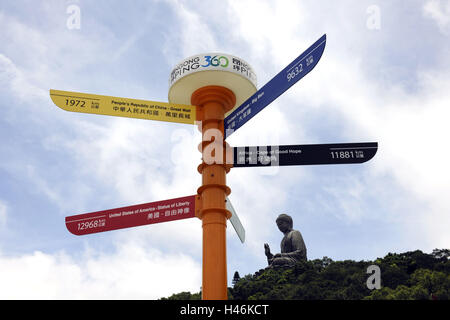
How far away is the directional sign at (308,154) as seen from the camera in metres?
7.88

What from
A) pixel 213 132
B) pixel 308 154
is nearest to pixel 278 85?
pixel 308 154

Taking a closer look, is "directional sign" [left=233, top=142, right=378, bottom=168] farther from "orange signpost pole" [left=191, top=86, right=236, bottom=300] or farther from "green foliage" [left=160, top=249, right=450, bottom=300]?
"green foliage" [left=160, top=249, right=450, bottom=300]

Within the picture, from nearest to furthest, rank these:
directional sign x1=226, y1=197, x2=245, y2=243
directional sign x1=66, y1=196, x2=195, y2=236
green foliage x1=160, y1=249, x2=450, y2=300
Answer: directional sign x1=66, y1=196, x2=195, y2=236 → directional sign x1=226, y1=197, x2=245, y2=243 → green foliage x1=160, y1=249, x2=450, y2=300

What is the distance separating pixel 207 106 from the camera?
30.8 feet

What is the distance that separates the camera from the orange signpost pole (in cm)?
807

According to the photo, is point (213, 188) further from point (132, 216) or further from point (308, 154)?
point (308, 154)

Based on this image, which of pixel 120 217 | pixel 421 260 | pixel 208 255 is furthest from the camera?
pixel 421 260

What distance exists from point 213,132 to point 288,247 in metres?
43.0

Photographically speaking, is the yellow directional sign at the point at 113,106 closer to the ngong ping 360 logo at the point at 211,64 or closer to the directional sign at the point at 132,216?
the ngong ping 360 logo at the point at 211,64

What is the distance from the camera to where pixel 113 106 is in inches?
356

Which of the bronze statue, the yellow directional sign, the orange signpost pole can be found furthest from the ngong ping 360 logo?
the bronze statue
